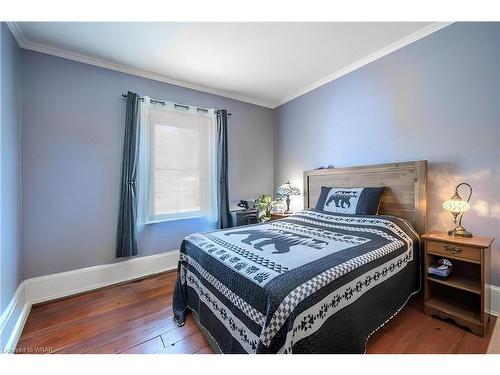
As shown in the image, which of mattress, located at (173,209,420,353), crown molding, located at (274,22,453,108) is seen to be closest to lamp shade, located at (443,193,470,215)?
mattress, located at (173,209,420,353)

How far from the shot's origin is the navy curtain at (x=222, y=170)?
3.05 m

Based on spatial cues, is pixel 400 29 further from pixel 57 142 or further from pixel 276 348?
A: pixel 57 142

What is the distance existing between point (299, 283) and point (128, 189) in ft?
7.18

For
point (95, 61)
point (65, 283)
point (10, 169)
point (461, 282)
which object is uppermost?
point (95, 61)

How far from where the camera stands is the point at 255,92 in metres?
3.22

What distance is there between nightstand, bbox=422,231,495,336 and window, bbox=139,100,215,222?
2447 millimetres

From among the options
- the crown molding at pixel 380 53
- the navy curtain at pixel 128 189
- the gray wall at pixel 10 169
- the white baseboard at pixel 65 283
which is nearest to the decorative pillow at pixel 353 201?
the crown molding at pixel 380 53

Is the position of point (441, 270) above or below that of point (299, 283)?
below

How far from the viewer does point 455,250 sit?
1.57 metres

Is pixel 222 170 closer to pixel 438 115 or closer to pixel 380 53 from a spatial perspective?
pixel 380 53

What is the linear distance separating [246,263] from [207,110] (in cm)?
238

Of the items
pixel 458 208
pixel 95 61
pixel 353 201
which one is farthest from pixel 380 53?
pixel 95 61

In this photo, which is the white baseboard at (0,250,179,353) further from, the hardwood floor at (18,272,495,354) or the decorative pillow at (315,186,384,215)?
the decorative pillow at (315,186,384,215)

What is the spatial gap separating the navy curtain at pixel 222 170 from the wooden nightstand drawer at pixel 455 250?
7.45ft
